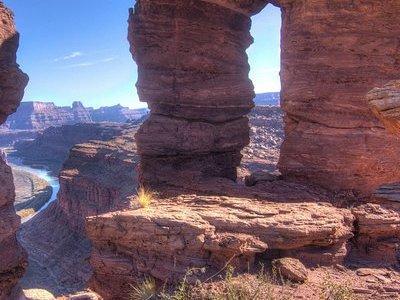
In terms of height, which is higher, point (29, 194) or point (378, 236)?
point (378, 236)

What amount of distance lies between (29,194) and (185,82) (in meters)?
94.3

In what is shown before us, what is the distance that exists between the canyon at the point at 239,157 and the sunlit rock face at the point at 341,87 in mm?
38

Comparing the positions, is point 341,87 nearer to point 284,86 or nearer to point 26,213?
point 284,86

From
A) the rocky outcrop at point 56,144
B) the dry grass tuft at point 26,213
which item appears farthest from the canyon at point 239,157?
the rocky outcrop at point 56,144

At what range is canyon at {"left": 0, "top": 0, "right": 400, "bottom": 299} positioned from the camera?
1011 centimetres

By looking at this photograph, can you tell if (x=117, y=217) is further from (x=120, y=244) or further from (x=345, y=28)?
(x=345, y=28)

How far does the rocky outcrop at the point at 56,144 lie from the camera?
455 ft

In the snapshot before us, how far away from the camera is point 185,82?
681 inches

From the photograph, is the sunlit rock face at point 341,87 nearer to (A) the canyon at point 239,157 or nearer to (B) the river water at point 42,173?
(A) the canyon at point 239,157

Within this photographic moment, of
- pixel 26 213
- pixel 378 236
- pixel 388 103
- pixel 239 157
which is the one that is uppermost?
pixel 388 103

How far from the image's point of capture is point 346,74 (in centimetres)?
1380

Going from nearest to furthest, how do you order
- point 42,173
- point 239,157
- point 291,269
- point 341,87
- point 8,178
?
1. point 291,269
2. point 341,87
3. point 8,178
4. point 239,157
5. point 42,173


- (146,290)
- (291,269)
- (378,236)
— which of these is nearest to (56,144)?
(146,290)

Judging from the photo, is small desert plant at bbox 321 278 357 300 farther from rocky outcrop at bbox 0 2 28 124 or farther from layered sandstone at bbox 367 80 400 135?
rocky outcrop at bbox 0 2 28 124
